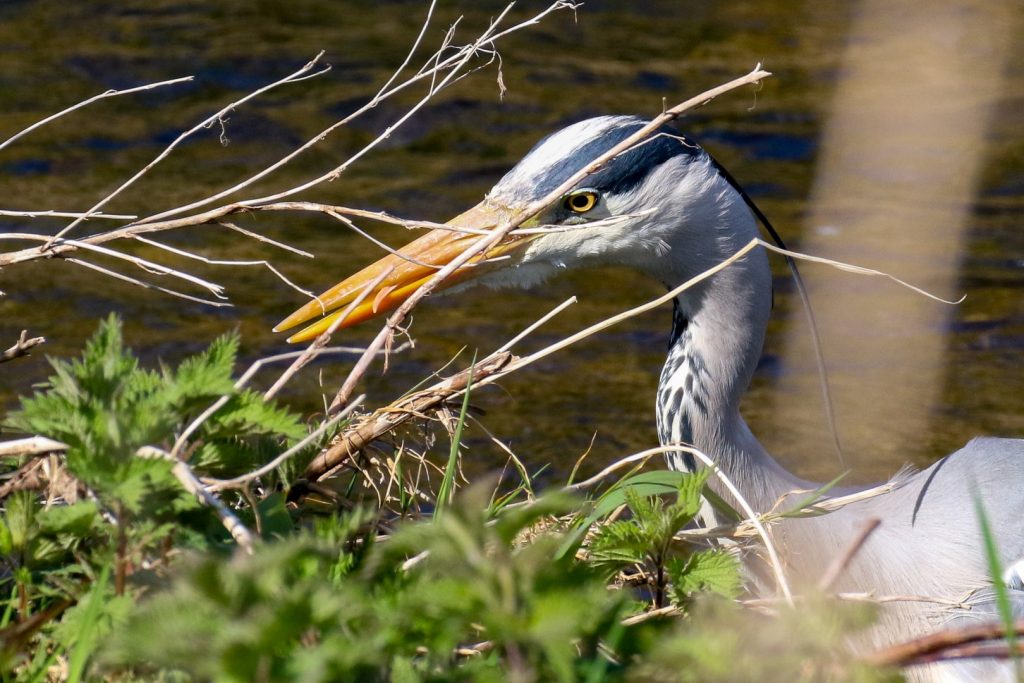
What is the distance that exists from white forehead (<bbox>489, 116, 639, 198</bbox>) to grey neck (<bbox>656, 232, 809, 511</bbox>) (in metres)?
0.37

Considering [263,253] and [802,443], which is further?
[263,253]

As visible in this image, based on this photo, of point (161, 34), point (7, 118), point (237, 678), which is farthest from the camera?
point (161, 34)

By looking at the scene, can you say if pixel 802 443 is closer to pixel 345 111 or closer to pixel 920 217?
pixel 920 217

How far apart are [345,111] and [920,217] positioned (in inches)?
106

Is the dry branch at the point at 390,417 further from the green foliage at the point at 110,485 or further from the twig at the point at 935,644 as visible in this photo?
the twig at the point at 935,644

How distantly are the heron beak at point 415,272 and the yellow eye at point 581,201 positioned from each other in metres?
0.09

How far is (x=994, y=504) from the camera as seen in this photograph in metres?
2.56

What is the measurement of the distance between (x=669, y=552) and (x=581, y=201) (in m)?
1.18

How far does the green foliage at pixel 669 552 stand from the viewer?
159cm

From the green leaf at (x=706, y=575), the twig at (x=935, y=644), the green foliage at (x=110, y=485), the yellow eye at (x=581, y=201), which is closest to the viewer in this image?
the twig at (x=935, y=644)

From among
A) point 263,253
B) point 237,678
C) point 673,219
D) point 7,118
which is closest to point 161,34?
point 7,118

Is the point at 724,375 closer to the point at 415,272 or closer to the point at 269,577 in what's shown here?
the point at 415,272

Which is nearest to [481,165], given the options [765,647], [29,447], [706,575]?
[29,447]

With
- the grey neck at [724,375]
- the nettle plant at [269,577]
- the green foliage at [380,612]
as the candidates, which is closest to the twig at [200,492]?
the nettle plant at [269,577]
